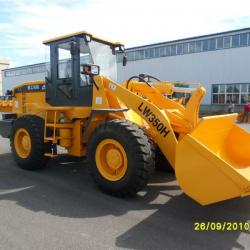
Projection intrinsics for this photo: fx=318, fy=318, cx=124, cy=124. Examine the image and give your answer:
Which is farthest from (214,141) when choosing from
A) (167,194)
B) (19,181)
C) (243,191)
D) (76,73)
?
(19,181)

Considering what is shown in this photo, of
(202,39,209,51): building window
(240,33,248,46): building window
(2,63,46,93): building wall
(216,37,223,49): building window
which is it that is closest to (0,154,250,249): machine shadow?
(240,33,248,46): building window

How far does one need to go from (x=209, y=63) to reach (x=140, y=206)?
26447mm

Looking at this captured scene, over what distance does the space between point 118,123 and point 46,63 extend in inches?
109

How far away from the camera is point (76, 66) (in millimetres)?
5941

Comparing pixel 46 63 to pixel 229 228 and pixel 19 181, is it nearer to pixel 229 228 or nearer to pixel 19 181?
pixel 19 181

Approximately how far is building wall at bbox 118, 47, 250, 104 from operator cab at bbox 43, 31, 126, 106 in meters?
21.0

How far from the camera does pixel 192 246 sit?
3369 millimetres

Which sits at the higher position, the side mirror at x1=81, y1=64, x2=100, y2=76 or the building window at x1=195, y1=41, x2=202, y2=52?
the building window at x1=195, y1=41, x2=202, y2=52

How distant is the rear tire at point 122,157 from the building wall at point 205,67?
22827mm

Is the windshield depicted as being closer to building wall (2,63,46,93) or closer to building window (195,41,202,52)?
building window (195,41,202,52)

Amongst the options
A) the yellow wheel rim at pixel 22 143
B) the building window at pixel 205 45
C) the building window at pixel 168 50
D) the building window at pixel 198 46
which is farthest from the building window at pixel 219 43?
the yellow wheel rim at pixel 22 143

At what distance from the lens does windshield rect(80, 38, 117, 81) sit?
5.95m
